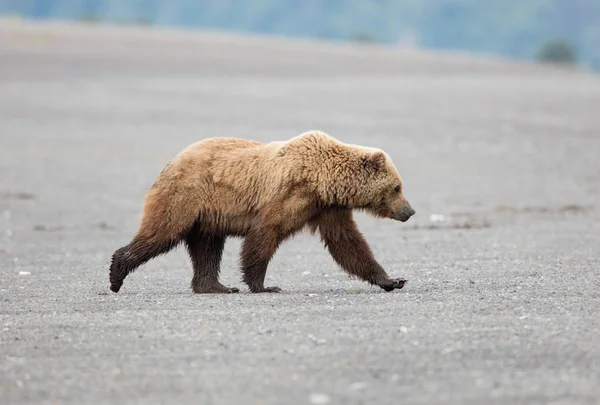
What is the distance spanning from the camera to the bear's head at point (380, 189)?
9.55 meters

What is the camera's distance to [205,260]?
9.76m

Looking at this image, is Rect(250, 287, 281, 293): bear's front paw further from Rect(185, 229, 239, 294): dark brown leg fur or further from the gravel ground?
Rect(185, 229, 239, 294): dark brown leg fur

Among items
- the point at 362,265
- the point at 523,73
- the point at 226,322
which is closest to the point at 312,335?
the point at 226,322

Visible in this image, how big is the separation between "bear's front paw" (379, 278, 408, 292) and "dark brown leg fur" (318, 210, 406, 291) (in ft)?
0.04

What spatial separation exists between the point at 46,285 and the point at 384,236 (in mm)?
4964

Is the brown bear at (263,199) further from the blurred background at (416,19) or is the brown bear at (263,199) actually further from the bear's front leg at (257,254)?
the blurred background at (416,19)

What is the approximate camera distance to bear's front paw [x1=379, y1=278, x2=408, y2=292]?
930 centimetres

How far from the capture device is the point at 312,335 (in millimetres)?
7180

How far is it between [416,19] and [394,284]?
457ft

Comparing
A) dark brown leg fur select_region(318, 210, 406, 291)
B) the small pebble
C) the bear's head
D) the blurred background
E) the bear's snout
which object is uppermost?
the blurred background

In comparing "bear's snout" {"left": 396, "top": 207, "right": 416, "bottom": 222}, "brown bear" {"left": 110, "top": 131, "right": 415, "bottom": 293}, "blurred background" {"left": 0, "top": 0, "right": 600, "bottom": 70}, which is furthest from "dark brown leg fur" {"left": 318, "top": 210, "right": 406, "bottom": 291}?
"blurred background" {"left": 0, "top": 0, "right": 600, "bottom": 70}

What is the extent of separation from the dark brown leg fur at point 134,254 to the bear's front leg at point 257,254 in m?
0.58

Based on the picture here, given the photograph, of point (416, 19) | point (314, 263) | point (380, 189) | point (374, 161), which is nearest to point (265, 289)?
point (380, 189)

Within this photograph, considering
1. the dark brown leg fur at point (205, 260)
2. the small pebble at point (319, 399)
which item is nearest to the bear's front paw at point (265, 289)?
the dark brown leg fur at point (205, 260)
